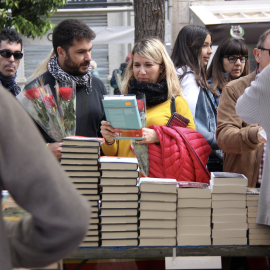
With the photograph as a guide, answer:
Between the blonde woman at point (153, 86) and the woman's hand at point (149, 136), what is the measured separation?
0.63ft

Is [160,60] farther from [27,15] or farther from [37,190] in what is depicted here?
[27,15]

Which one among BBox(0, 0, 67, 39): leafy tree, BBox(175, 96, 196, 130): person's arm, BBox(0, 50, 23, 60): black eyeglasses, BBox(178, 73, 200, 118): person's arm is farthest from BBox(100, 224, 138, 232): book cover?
BBox(0, 0, 67, 39): leafy tree

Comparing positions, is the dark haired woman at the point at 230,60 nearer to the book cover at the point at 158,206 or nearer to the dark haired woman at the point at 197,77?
the dark haired woman at the point at 197,77

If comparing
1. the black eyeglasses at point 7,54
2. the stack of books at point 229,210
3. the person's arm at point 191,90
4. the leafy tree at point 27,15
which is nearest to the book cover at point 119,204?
the stack of books at point 229,210

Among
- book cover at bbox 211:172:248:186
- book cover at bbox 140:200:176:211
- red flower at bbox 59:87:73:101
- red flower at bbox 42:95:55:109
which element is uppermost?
red flower at bbox 59:87:73:101

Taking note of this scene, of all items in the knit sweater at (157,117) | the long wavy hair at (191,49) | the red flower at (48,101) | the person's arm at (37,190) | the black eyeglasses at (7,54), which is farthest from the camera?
the black eyeglasses at (7,54)

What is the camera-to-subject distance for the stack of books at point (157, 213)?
2223 millimetres

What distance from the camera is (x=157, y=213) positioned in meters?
2.24

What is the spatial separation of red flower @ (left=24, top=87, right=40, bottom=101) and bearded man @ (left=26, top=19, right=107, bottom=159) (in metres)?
0.37

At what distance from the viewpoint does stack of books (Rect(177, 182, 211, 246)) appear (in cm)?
225

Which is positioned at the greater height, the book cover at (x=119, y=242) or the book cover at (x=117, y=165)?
the book cover at (x=117, y=165)

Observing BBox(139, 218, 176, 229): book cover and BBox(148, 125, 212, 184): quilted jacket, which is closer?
BBox(139, 218, 176, 229): book cover

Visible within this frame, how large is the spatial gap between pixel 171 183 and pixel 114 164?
36cm

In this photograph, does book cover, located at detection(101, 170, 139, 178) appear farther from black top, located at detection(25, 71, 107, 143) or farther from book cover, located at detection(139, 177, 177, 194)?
black top, located at detection(25, 71, 107, 143)
